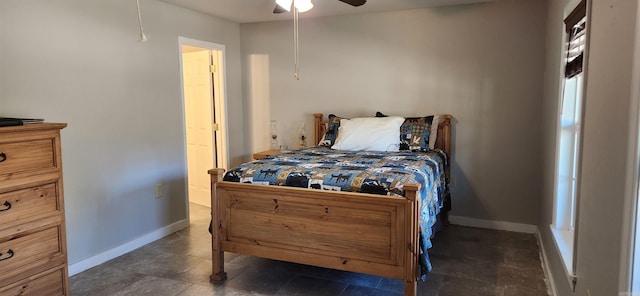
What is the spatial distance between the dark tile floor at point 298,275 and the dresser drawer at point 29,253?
47cm

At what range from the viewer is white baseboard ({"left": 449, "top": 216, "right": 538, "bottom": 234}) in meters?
3.88

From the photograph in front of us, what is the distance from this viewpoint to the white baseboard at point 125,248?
10.1 ft

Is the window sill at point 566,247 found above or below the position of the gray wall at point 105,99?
below

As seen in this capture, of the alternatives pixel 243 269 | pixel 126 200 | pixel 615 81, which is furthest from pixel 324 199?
pixel 126 200

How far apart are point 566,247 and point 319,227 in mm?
1438

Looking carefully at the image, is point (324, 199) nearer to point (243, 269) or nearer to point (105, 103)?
point (243, 269)

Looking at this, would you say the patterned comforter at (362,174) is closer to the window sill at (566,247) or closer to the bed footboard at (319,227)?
the bed footboard at (319,227)

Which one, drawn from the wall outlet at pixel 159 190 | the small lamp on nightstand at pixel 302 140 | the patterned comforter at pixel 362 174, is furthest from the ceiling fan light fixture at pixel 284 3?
the wall outlet at pixel 159 190

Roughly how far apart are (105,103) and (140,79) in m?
0.41

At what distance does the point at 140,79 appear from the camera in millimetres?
3562

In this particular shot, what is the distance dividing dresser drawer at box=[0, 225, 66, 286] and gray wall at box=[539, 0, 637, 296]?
2.72 m

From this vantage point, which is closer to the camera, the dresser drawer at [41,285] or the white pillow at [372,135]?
the dresser drawer at [41,285]

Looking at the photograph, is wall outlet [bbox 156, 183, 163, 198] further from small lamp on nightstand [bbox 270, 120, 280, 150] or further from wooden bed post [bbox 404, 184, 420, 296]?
wooden bed post [bbox 404, 184, 420, 296]

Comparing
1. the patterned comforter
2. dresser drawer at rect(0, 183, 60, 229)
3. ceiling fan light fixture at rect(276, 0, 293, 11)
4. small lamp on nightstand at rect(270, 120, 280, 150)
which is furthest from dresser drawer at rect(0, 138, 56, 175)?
small lamp on nightstand at rect(270, 120, 280, 150)
